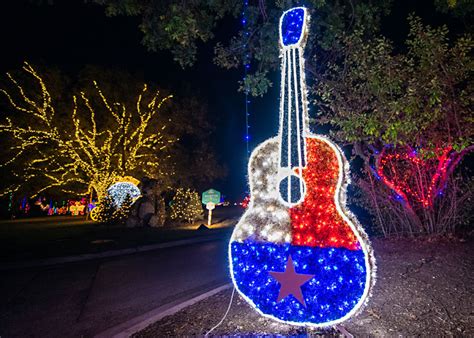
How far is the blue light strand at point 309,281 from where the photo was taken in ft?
10.2

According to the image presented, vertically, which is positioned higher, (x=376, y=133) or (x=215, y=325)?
(x=376, y=133)

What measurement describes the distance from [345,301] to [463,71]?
6.00 meters

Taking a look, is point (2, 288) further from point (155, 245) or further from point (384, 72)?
point (384, 72)

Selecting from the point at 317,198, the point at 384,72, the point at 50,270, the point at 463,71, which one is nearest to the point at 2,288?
the point at 50,270

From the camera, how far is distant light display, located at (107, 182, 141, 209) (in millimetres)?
17406

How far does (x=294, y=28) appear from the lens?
3.60 metres

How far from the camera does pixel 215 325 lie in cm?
391

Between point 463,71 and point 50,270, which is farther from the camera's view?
point 50,270

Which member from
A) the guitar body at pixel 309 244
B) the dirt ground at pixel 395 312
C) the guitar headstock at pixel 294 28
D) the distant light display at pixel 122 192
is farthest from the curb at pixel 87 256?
the guitar headstock at pixel 294 28

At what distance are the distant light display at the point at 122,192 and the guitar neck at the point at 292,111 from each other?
604 inches

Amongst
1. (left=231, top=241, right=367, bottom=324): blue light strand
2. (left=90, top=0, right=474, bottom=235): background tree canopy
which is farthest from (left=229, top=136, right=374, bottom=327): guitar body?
(left=90, top=0, right=474, bottom=235): background tree canopy

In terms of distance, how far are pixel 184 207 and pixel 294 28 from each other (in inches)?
590

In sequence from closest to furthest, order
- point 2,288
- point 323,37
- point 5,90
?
point 2,288 → point 323,37 → point 5,90

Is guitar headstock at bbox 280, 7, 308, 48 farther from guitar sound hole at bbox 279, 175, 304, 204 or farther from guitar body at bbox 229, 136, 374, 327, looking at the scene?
guitar sound hole at bbox 279, 175, 304, 204
